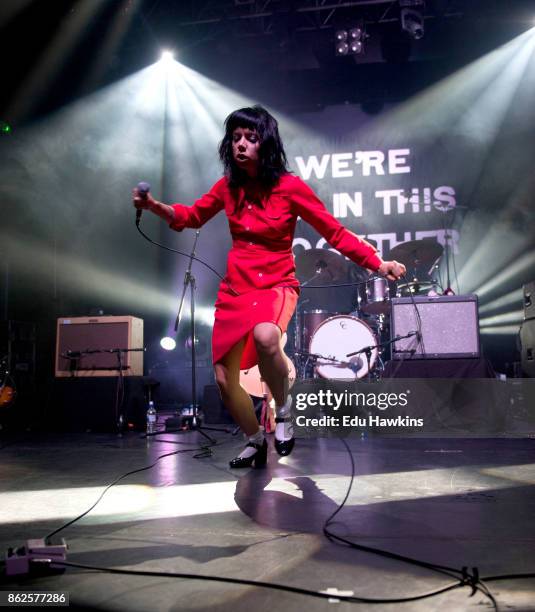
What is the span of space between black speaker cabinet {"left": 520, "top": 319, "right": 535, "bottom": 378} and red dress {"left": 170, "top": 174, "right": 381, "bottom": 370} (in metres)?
3.67

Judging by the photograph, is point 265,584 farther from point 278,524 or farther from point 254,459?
point 254,459

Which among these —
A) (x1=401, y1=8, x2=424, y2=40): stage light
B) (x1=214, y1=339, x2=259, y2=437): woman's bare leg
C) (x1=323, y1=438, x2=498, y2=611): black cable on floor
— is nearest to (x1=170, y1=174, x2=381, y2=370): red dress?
(x1=214, y1=339, x2=259, y2=437): woman's bare leg

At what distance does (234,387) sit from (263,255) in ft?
2.57

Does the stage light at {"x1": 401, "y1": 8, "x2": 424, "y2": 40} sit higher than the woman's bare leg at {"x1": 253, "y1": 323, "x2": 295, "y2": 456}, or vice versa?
the stage light at {"x1": 401, "y1": 8, "x2": 424, "y2": 40}

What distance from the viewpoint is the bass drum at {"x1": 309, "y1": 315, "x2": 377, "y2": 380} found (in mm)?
6840

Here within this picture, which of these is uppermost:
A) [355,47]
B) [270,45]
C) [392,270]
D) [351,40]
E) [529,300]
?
[270,45]

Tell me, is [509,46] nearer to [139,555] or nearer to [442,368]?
[442,368]

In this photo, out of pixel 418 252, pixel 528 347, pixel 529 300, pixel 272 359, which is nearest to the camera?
pixel 272 359

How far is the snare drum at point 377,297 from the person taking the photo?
22.8 ft

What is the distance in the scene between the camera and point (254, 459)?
3584 mm

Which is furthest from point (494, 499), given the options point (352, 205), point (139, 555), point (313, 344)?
point (352, 205)

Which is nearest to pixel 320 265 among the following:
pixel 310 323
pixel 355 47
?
pixel 310 323

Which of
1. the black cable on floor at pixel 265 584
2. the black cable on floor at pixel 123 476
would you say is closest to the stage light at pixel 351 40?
the black cable on floor at pixel 123 476

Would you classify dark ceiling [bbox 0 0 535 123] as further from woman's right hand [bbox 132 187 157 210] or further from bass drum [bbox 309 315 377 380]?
woman's right hand [bbox 132 187 157 210]
